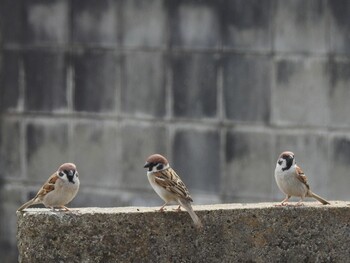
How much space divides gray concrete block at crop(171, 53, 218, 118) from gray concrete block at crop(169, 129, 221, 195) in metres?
0.20

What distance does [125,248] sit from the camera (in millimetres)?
7934

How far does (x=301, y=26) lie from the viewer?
1231 cm

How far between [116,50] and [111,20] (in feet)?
0.99

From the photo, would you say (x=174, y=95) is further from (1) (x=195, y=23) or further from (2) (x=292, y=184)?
(2) (x=292, y=184)

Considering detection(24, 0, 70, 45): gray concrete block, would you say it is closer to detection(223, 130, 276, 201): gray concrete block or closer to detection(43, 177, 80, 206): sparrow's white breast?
detection(223, 130, 276, 201): gray concrete block

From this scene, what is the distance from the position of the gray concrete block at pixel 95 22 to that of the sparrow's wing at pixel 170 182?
14.3 feet

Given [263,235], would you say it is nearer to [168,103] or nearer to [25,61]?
[168,103]

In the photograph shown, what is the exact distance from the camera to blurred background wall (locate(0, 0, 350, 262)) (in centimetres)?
1234

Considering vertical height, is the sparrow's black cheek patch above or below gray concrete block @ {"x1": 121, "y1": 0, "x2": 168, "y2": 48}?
below

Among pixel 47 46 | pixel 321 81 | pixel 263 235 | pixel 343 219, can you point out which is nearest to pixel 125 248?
pixel 263 235

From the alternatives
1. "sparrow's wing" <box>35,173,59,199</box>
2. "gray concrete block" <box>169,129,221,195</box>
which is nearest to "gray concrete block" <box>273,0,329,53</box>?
"gray concrete block" <box>169,129,221,195</box>

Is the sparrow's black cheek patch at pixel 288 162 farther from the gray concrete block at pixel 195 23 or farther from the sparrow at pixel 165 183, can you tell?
the gray concrete block at pixel 195 23

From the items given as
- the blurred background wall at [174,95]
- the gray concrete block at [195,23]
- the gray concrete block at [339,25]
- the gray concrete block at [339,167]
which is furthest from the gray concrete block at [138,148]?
the gray concrete block at [339,25]

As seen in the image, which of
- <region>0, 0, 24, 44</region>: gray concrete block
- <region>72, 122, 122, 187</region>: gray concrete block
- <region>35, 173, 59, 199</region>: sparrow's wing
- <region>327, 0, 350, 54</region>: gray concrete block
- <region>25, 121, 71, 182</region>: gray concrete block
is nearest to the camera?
<region>35, 173, 59, 199</region>: sparrow's wing
